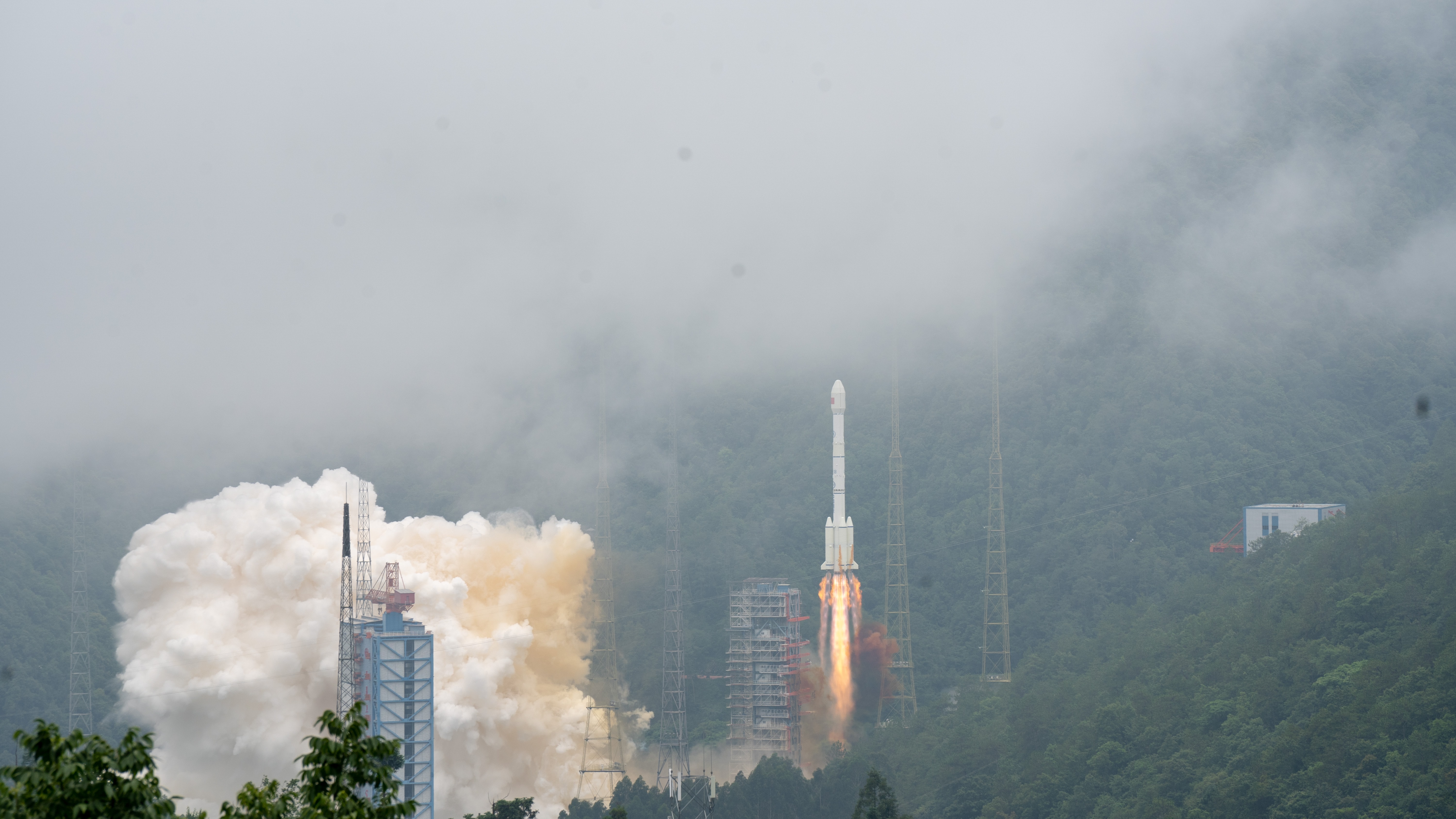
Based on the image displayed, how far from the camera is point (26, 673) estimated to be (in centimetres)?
9500

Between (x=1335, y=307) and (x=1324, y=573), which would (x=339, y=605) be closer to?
(x=1324, y=573)

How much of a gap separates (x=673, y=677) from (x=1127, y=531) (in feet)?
120

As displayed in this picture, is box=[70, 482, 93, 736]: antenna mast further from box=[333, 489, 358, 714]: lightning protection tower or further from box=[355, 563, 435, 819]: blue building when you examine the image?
box=[355, 563, 435, 819]: blue building

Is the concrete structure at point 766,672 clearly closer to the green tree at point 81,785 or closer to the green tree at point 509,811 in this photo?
the green tree at point 509,811

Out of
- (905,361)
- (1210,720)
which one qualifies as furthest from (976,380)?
(1210,720)

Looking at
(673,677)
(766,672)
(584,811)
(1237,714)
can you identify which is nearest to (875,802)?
(584,811)

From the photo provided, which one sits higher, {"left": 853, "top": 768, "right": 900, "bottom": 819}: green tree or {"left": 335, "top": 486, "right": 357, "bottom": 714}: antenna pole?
{"left": 335, "top": 486, "right": 357, "bottom": 714}: antenna pole

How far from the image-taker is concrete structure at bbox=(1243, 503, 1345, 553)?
9300 centimetres

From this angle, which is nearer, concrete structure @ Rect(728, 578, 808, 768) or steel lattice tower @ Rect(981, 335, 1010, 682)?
concrete structure @ Rect(728, 578, 808, 768)

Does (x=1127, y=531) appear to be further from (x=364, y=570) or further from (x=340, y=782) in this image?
(x=340, y=782)

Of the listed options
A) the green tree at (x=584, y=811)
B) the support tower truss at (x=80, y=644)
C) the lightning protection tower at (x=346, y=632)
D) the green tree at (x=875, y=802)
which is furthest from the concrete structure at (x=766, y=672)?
the support tower truss at (x=80, y=644)

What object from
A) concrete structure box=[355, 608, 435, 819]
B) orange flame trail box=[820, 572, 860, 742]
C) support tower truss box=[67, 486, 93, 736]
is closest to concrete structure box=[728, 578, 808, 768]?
orange flame trail box=[820, 572, 860, 742]

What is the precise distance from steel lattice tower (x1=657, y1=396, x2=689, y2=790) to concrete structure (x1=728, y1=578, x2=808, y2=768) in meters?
3.35

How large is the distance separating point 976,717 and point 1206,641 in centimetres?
1351
